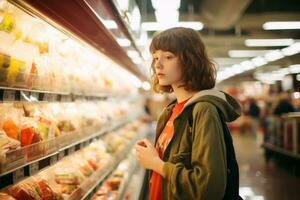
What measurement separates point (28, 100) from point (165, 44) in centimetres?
87

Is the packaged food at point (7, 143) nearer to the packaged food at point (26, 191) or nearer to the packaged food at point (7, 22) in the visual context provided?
the packaged food at point (26, 191)

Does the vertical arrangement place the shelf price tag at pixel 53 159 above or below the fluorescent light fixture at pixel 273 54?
below

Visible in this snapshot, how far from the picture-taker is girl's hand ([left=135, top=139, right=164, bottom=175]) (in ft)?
5.55

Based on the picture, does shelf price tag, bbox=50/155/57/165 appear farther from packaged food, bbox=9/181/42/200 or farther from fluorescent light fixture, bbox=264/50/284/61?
fluorescent light fixture, bbox=264/50/284/61

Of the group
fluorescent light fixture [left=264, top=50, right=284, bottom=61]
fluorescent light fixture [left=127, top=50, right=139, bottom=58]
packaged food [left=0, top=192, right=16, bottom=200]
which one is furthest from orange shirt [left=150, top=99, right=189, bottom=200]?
fluorescent light fixture [left=264, top=50, right=284, bottom=61]

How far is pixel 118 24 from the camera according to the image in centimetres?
271

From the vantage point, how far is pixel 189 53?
1.74 m

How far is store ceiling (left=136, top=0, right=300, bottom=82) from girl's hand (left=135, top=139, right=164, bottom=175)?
16.1ft

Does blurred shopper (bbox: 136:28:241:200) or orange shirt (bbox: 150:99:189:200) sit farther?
orange shirt (bbox: 150:99:189:200)

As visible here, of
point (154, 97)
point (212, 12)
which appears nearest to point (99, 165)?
point (212, 12)

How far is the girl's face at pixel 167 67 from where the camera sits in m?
1.77

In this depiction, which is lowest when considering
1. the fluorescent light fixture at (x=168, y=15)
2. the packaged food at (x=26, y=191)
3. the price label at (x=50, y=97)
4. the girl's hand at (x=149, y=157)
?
the packaged food at (x=26, y=191)

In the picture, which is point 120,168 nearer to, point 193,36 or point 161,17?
point 193,36

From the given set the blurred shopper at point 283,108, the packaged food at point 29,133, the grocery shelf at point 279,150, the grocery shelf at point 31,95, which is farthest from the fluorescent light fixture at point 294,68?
the packaged food at point 29,133
